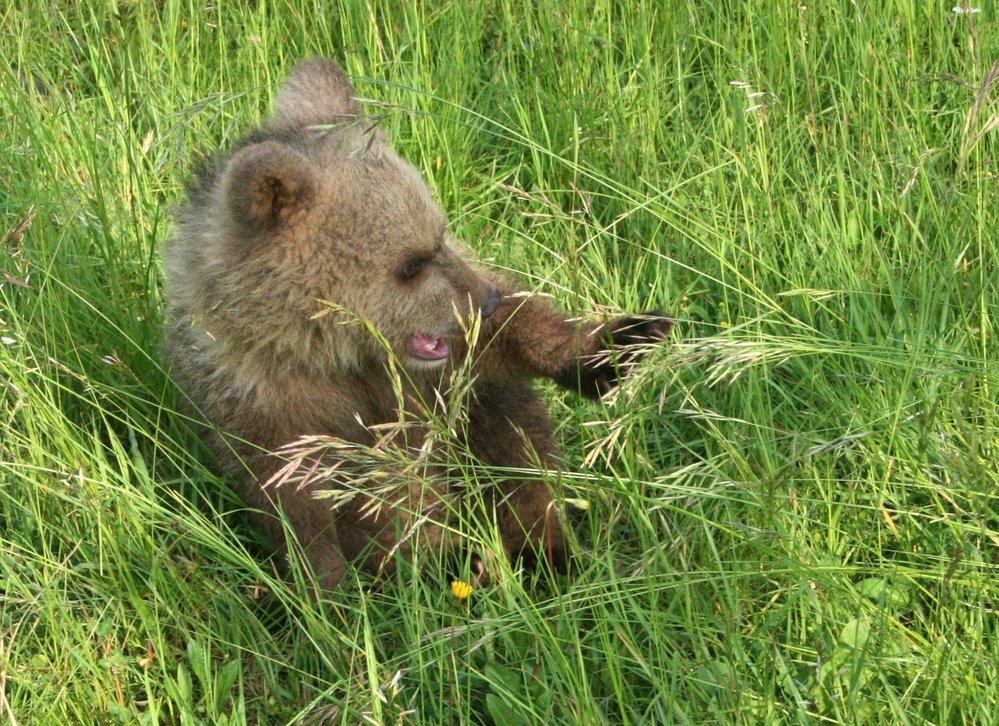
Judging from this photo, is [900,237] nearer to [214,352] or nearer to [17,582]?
[214,352]

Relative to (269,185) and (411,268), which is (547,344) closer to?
(411,268)

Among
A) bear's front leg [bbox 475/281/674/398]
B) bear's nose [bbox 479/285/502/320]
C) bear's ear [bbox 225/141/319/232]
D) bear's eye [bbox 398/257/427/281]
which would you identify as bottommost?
bear's front leg [bbox 475/281/674/398]

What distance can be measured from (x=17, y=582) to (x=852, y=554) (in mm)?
1971

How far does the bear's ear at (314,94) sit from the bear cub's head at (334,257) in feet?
0.75

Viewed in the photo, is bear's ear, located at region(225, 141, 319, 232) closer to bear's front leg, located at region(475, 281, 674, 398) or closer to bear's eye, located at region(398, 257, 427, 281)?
bear's eye, located at region(398, 257, 427, 281)

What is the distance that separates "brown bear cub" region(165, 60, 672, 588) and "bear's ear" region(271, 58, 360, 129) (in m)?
0.07

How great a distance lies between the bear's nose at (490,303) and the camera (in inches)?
135

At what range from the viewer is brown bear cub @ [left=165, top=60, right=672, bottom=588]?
10.7 feet

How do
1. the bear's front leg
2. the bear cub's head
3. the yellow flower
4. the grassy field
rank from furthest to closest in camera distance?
the bear's front leg
the bear cub's head
the yellow flower
the grassy field

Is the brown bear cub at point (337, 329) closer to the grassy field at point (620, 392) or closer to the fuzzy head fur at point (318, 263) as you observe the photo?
the fuzzy head fur at point (318, 263)

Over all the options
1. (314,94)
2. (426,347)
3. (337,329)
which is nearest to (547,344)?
(426,347)

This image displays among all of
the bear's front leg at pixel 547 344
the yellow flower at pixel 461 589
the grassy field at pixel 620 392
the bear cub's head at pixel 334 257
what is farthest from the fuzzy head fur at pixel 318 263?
the yellow flower at pixel 461 589

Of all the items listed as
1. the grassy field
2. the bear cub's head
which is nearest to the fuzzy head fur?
the bear cub's head

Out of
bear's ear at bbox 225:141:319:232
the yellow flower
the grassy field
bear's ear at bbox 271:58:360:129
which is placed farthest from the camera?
bear's ear at bbox 271:58:360:129
